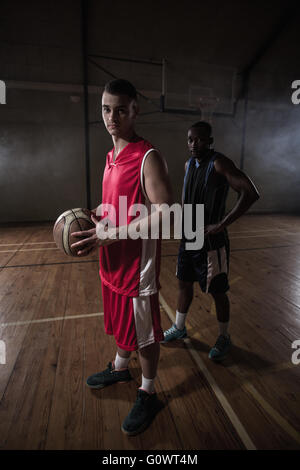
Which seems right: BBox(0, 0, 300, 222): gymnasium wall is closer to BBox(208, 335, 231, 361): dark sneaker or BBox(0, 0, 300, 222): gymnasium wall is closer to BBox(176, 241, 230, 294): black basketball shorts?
BBox(176, 241, 230, 294): black basketball shorts

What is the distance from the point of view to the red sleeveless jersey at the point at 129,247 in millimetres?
1178

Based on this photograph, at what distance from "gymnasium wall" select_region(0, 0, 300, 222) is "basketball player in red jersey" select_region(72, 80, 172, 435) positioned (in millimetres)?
5945

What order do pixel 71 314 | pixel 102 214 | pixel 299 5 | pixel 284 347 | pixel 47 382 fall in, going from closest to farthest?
1. pixel 102 214
2. pixel 47 382
3. pixel 284 347
4. pixel 71 314
5. pixel 299 5

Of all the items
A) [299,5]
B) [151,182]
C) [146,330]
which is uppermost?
[299,5]

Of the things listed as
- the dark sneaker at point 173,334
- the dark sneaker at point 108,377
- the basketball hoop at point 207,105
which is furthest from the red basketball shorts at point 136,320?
the basketball hoop at point 207,105

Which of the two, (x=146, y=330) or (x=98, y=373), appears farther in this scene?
(x=98, y=373)

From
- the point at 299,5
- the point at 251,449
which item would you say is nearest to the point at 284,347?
the point at 251,449

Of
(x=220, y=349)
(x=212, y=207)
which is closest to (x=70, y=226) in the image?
(x=212, y=207)

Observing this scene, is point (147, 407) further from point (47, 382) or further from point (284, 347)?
point (284, 347)

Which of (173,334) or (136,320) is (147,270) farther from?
(173,334)

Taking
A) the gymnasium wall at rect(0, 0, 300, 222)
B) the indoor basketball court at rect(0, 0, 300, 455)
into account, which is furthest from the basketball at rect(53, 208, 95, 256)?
the gymnasium wall at rect(0, 0, 300, 222)

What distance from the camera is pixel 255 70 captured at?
7414 mm

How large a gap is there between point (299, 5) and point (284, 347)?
780cm

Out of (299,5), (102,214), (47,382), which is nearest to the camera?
(102,214)
